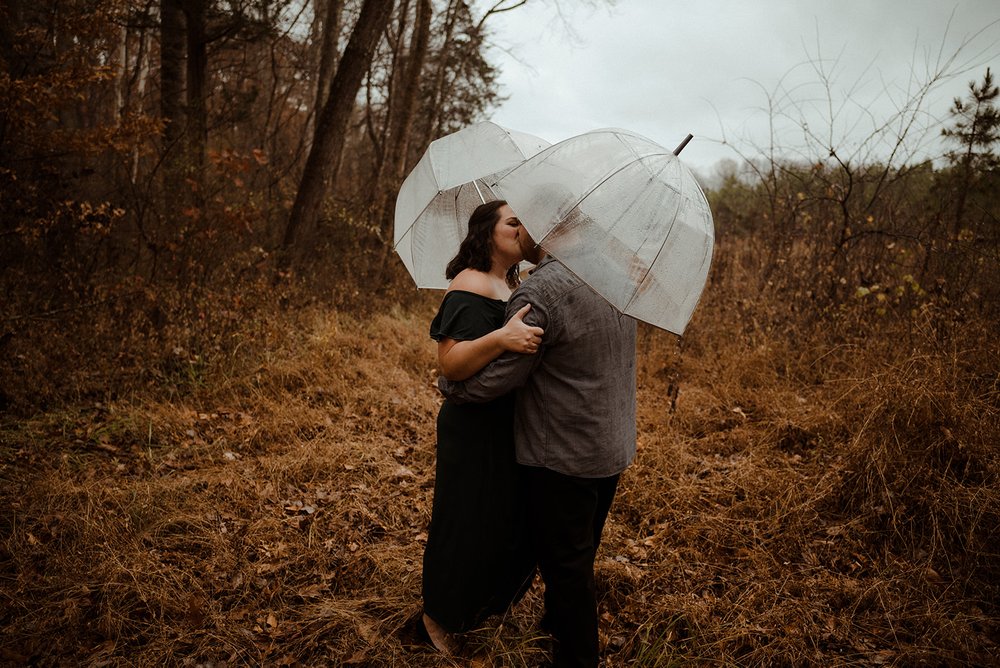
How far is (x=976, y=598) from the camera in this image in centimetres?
311

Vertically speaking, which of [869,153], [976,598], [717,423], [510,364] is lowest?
[976,598]

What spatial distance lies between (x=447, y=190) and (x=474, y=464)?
1.29 m

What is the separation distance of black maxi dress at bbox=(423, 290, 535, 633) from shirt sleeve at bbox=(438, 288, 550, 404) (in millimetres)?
186

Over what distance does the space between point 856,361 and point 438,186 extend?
15.1 feet

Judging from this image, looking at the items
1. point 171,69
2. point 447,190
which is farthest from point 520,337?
point 171,69

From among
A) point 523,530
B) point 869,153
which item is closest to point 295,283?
point 523,530

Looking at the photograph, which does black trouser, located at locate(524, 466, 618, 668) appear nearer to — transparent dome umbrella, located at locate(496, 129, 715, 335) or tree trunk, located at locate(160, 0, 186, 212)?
transparent dome umbrella, located at locate(496, 129, 715, 335)

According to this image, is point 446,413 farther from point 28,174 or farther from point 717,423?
point 28,174

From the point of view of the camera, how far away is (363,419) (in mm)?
5047

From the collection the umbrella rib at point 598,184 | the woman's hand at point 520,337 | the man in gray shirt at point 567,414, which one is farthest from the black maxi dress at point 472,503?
the umbrella rib at point 598,184

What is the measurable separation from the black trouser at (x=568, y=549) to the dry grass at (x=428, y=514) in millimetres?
362

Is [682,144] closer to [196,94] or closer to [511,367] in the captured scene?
[511,367]

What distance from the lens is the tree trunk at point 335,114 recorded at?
286 inches

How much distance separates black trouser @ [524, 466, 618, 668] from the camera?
216 cm
